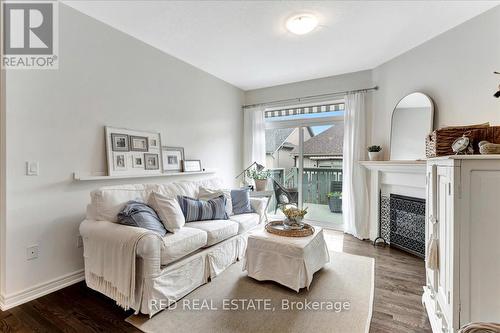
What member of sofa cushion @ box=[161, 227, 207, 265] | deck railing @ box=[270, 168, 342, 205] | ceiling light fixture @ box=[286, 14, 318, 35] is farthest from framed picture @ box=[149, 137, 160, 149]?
A: deck railing @ box=[270, 168, 342, 205]

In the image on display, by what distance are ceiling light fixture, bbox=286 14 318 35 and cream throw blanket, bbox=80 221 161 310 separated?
2399 millimetres

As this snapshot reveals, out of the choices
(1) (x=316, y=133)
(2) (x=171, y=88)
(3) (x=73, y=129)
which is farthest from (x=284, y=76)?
(3) (x=73, y=129)

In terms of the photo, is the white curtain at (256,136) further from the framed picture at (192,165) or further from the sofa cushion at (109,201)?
the sofa cushion at (109,201)

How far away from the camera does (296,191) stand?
4.59 meters

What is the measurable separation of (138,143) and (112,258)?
142cm

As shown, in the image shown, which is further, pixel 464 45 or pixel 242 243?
pixel 242 243

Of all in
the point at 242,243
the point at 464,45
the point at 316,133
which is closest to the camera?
the point at 464,45

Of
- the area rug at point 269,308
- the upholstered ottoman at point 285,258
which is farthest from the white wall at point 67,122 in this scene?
the upholstered ottoman at point 285,258

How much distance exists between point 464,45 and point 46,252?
456 centimetres

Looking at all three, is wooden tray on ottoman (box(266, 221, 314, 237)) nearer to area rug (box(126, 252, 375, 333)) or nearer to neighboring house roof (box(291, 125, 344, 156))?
area rug (box(126, 252, 375, 333))

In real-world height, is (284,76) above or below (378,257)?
above

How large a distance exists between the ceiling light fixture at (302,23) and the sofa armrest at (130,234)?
7.89 ft

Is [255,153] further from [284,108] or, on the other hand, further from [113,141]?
[113,141]

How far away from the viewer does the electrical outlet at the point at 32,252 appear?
2041mm
